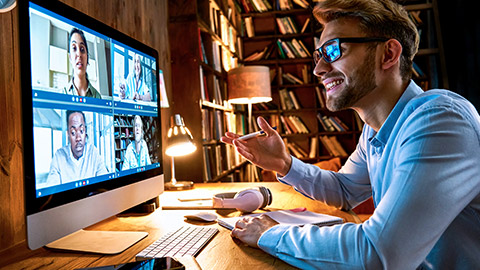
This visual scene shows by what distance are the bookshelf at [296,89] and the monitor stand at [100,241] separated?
3628 mm

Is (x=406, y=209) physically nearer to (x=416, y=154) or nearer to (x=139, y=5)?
(x=416, y=154)

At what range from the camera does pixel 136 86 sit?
107cm

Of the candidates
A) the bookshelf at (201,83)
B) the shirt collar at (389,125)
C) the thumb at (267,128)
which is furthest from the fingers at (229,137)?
the bookshelf at (201,83)

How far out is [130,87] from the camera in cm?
103

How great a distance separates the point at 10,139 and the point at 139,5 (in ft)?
4.27

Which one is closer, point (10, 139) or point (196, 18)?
point (10, 139)

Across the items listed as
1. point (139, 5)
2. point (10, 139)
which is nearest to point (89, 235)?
point (10, 139)

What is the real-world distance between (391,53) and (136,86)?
0.79 meters

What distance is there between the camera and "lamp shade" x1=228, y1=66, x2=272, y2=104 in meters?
3.15

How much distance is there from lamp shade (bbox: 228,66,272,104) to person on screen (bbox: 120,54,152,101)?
2048 millimetres

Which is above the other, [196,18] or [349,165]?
[196,18]

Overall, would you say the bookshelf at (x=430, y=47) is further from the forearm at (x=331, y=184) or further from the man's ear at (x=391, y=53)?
the man's ear at (x=391, y=53)

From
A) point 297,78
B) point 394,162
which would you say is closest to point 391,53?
point 394,162

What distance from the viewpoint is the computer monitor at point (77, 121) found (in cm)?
65
